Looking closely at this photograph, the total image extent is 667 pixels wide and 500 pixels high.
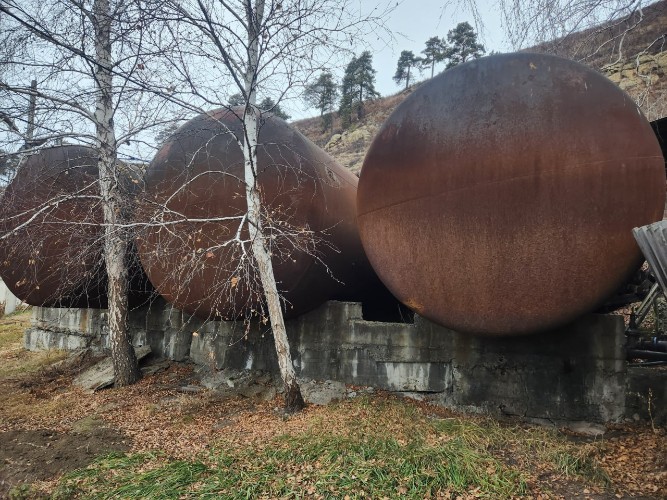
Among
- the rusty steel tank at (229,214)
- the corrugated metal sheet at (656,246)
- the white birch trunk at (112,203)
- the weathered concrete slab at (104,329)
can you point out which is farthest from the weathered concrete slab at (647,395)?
the white birch trunk at (112,203)

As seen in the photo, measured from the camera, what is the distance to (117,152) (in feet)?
22.2

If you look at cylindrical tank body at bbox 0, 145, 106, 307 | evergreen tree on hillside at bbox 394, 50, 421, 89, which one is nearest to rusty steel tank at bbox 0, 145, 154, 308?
cylindrical tank body at bbox 0, 145, 106, 307

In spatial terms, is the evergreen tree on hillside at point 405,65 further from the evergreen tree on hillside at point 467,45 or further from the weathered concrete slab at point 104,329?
the weathered concrete slab at point 104,329

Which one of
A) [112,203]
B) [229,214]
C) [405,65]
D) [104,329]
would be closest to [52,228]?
[112,203]

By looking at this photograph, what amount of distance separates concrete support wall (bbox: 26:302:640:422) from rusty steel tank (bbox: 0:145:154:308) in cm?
212

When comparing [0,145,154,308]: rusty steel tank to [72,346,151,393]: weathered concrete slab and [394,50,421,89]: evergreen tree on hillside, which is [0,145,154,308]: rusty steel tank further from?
[394,50,421,89]: evergreen tree on hillside

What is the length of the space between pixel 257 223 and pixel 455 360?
2855 mm

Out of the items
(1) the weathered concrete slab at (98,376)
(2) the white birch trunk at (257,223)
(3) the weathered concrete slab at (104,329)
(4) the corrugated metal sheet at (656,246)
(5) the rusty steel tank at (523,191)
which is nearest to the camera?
(4) the corrugated metal sheet at (656,246)

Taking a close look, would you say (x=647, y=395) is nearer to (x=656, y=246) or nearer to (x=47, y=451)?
(x=656, y=246)

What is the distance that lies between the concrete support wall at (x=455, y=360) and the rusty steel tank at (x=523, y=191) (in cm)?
81

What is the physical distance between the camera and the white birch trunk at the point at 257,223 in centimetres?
→ 500

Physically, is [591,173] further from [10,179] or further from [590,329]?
[10,179]

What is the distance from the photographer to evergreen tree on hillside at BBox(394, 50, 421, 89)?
146 ft

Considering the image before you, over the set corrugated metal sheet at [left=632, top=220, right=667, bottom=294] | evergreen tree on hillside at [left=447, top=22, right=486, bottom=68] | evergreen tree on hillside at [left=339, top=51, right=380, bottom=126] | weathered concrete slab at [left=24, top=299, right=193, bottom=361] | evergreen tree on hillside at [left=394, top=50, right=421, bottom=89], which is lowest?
weathered concrete slab at [left=24, top=299, right=193, bottom=361]
